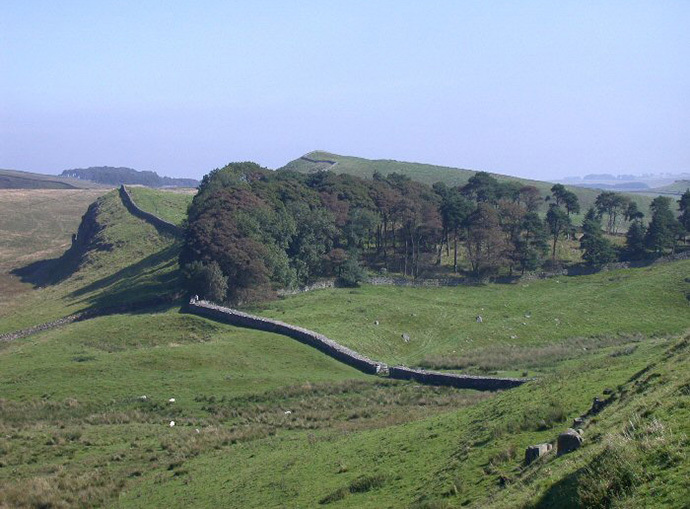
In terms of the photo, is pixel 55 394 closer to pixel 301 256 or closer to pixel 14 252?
pixel 301 256

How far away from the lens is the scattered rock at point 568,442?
16.3 metres

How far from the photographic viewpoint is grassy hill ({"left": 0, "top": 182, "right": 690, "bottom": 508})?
17.0 meters

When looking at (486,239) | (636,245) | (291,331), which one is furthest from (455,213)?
(291,331)

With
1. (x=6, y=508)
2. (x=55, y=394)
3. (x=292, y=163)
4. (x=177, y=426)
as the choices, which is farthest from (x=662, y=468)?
(x=292, y=163)

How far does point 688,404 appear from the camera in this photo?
1522 cm

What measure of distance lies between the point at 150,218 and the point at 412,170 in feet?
259

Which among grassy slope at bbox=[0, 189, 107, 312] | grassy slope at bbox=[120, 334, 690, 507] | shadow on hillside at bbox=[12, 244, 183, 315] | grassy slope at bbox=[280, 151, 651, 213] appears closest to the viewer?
grassy slope at bbox=[120, 334, 690, 507]

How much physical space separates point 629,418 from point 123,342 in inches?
1663

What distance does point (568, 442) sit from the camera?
16.4m

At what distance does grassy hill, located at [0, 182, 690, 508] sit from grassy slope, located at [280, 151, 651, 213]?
80256mm

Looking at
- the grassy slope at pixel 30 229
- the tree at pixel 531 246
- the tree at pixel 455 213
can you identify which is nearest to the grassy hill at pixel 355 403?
the tree at pixel 531 246

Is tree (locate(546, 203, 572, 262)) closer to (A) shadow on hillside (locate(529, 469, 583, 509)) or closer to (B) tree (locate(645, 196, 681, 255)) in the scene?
(B) tree (locate(645, 196, 681, 255))

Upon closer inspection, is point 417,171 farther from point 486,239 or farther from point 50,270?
point 486,239

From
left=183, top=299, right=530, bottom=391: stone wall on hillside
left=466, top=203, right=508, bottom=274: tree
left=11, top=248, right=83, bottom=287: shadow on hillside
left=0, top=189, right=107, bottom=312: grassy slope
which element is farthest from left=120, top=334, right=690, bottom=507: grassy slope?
left=11, top=248, right=83, bottom=287: shadow on hillside
